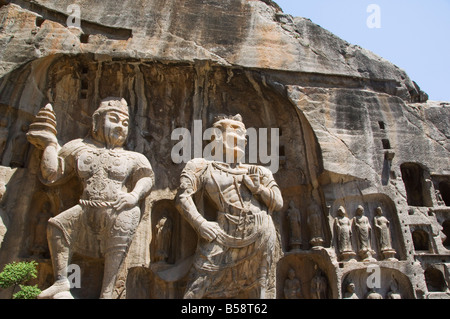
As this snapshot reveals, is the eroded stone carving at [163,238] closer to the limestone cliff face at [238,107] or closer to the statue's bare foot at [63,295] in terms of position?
the limestone cliff face at [238,107]

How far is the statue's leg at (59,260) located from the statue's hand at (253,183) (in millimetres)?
2383

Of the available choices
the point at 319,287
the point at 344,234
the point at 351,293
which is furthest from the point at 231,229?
the point at 351,293

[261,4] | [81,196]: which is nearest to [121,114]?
[81,196]

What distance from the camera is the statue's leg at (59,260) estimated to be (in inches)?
194

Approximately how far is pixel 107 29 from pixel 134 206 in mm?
3056

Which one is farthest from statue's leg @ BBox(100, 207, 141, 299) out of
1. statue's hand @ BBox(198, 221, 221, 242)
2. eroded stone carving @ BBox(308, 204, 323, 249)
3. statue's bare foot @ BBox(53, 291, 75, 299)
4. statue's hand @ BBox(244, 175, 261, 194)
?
eroded stone carving @ BBox(308, 204, 323, 249)

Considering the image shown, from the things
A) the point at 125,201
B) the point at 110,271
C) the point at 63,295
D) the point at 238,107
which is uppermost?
the point at 238,107

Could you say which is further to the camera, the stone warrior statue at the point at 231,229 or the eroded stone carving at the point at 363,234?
the eroded stone carving at the point at 363,234

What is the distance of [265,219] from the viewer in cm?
558

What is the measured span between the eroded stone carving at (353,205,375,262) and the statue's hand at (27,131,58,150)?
4337mm

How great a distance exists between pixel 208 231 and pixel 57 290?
73.1 inches

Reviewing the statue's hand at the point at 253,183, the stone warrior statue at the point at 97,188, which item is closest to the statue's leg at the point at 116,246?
the stone warrior statue at the point at 97,188

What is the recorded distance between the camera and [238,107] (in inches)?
282

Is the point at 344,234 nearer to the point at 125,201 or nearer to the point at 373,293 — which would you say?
the point at 373,293
